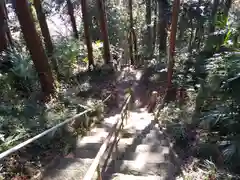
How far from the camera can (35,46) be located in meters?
6.75

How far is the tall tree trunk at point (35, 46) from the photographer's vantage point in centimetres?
621

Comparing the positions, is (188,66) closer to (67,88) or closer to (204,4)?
(204,4)

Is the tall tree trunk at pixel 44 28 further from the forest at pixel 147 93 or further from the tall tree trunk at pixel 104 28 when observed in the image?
the tall tree trunk at pixel 104 28

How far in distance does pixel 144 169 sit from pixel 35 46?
15.4 ft

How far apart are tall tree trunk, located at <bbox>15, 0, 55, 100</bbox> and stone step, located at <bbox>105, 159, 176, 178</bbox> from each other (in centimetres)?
423

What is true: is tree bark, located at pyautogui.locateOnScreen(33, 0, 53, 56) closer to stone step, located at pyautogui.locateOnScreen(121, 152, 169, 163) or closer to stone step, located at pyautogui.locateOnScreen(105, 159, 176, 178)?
stone step, located at pyautogui.locateOnScreen(121, 152, 169, 163)

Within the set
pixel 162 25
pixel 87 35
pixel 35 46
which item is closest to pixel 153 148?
pixel 35 46

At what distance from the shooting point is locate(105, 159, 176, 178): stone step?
3.73 meters

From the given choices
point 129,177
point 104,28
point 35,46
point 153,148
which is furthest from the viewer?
point 104,28

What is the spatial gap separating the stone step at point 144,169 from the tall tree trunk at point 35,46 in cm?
423

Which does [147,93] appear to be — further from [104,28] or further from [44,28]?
→ [44,28]

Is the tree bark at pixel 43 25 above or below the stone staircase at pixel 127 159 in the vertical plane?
above

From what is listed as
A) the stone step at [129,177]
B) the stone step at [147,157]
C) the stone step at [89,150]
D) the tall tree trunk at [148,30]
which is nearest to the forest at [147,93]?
the stone step at [89,150]

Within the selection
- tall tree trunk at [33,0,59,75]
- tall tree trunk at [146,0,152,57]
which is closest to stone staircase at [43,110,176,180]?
tall tree trunk at [33,0,59,75]
